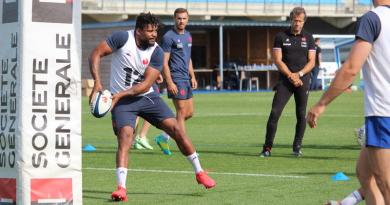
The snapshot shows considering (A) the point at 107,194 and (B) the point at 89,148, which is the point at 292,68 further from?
(A) the point at 107,194

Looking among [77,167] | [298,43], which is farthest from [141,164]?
[77,167]

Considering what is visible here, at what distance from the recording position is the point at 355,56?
7508 mm

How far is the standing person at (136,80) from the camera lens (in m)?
11.7

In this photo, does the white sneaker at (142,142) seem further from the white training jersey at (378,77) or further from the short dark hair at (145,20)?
the white training jersey at (378,77)

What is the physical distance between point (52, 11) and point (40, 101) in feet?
2.08

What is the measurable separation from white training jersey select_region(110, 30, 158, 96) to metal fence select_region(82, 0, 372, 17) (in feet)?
156

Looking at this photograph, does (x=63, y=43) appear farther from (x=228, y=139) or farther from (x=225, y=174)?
(x=228, y=139)

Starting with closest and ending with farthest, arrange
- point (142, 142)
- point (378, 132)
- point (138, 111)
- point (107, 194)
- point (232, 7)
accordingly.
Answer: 1. point (378, 132)
2. point (107, 194)
3. point (138, 111)
4. point (142, 142)
5. point (232, 7)

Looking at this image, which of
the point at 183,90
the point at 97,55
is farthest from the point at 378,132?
the point at 183,90

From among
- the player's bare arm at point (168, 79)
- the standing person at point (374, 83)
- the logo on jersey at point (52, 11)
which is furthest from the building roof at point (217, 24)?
the standing person at point (374, 83)

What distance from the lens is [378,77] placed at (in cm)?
769

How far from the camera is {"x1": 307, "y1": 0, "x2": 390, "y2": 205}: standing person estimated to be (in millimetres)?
7496

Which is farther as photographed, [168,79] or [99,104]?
[168,79]

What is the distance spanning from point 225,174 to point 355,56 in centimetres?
629
